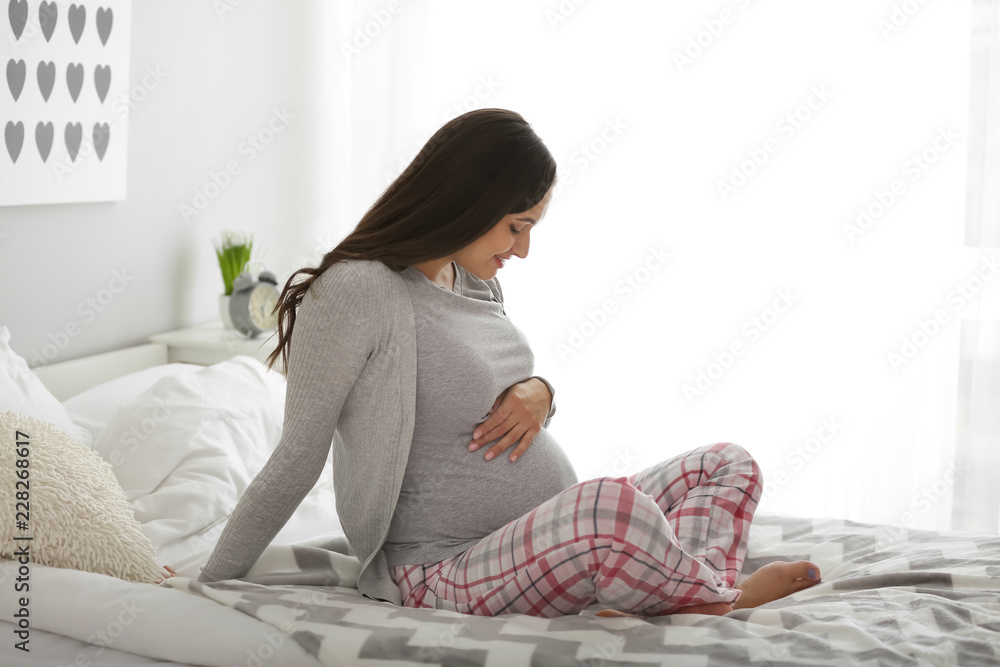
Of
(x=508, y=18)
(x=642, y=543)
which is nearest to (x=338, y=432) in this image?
(x=642, y=543)

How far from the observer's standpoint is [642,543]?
3.46 feet

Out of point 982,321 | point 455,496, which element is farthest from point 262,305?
point 982,321

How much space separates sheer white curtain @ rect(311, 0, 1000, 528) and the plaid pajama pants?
4.99ft

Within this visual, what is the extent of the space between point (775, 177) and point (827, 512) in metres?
1.04

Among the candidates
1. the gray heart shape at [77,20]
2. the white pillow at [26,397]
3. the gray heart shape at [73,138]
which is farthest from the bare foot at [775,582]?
the gray heart shape at [77,20]

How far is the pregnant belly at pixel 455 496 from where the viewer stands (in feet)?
4.10

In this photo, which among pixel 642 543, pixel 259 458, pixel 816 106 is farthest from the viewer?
pixel 816 106

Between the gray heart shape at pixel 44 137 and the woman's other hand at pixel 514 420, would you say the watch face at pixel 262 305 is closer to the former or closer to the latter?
the gray heart shape at pixel 44 137

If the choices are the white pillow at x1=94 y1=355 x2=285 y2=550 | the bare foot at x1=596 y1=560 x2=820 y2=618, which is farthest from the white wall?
the bare foot at x1=596 y1=560 x2=820 y2=618

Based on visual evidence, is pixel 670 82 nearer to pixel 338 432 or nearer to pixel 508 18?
pixel 508 18

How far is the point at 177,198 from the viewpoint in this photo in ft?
8.00

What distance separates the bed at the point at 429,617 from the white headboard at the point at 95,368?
0.43m

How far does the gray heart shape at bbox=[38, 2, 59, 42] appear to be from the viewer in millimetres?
1867

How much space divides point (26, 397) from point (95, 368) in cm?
56
